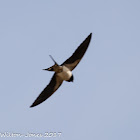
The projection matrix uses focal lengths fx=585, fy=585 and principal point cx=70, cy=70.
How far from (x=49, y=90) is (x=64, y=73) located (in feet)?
5.66

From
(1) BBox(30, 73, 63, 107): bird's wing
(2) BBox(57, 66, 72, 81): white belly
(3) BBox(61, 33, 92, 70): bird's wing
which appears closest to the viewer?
(2) BBox(57, 66, 72, 81): white belly

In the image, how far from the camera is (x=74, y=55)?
34.3 m

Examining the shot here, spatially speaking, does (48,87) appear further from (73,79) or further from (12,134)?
(12,134)

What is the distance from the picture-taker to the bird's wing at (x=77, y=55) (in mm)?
34156

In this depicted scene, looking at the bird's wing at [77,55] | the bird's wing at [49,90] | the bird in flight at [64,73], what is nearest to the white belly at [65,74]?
the bird in flight at [64,73]

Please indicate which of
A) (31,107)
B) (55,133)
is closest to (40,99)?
(31,107)

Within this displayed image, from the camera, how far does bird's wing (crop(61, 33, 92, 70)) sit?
34.2 meters

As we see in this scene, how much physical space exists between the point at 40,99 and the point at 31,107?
2.41 ft

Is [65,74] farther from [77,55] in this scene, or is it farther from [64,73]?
[77,55]

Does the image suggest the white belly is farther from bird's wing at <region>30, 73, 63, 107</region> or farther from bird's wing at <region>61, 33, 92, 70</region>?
bird's wing at <region>30, 73, 63, 107</region>

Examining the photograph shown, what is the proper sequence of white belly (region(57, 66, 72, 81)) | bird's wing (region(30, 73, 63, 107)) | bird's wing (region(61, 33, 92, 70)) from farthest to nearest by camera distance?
bird's wing (region(30, 73, 63, 107)) < bird's wing (region(61, 33, 92, 70)) < white belly (region(57, 66, 72, 81))

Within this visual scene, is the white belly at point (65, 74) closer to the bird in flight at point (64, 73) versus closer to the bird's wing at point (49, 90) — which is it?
the bird in flight at point (64, 73)

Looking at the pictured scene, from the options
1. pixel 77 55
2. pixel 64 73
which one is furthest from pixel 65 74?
pixel 77 55

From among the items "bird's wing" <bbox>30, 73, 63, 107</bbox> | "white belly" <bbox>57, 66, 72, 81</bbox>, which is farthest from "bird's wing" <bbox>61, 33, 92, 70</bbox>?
"bird's wing" <bbox>30, 73, 63, 107</bbox>
